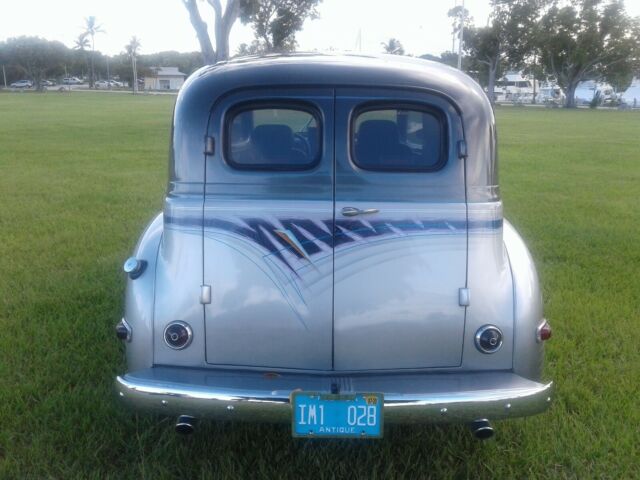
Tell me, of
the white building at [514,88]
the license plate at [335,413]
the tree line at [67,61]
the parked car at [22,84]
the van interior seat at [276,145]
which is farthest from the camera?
the parked car at [22,84]

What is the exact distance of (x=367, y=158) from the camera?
3.23 m

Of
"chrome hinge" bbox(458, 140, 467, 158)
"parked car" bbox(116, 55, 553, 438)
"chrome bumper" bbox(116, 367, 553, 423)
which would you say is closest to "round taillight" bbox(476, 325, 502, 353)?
"parked car" bbox(116, 55, 553, 438)

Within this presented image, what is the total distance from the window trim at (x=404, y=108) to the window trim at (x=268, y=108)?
0.15 meters

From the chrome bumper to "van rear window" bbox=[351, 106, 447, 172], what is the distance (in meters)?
0.98

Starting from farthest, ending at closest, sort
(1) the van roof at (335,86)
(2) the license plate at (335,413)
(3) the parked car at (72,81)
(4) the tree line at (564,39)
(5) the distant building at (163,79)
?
(5) the distant building at (163,79) → (3) the parked car at (72,81) → (4) the tree line at (564,39) → (1) the van roof at (335,86) → (2) the license plate at (335,413)

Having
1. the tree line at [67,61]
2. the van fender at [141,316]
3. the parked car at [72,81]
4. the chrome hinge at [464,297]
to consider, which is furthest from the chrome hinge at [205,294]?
the parked car at [72,81]

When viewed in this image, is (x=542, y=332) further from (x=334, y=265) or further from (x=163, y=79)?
(x=163, y=79)

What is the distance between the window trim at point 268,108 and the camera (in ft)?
10.4

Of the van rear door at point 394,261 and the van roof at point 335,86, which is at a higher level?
the van roof at point 335,86

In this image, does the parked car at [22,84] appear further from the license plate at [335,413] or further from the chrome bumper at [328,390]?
the license plate at [335,413]

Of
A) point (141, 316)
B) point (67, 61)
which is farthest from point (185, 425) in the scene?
point (67, 61)

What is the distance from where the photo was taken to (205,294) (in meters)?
3.08

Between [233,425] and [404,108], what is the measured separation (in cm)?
189

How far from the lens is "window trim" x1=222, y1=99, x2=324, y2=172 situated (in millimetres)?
3170
